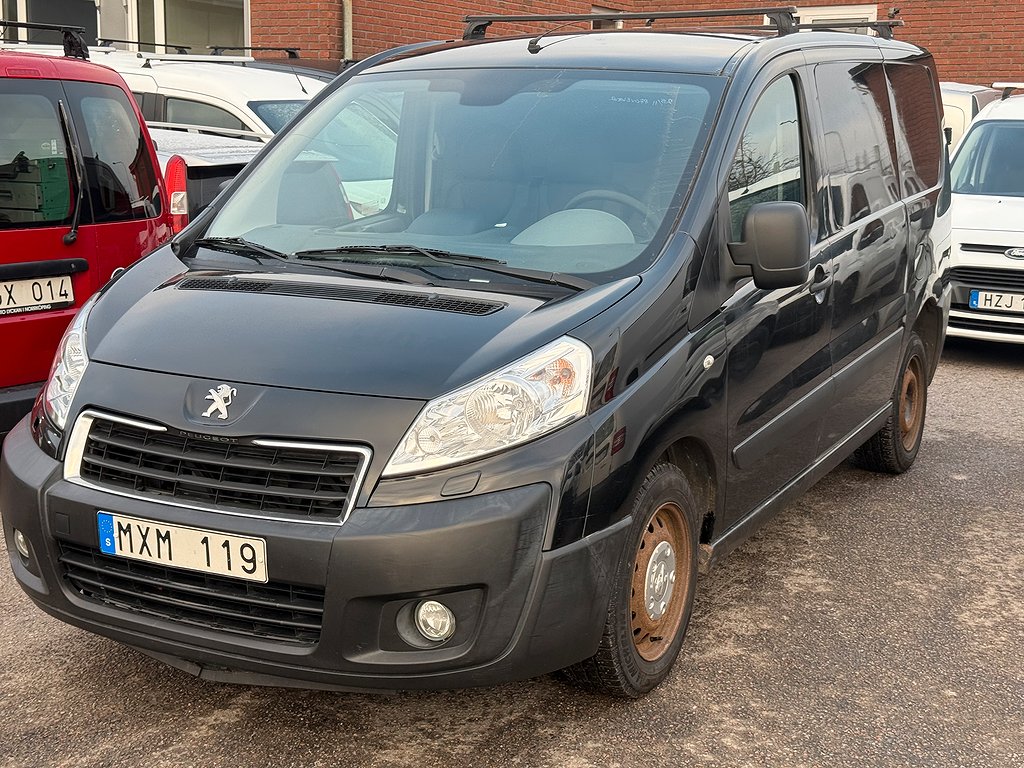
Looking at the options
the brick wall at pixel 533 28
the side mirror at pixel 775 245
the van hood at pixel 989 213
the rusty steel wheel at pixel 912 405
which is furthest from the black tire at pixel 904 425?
the brick wall at pixel 533 28

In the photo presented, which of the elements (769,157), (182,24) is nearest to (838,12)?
(182,24)

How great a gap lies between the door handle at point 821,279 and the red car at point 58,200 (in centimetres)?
298

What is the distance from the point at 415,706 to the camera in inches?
136

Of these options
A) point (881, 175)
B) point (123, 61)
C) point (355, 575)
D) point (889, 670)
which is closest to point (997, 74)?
point (123, 61)

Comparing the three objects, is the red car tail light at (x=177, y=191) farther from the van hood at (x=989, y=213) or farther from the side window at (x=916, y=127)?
the van hood at (x=989, y=213)

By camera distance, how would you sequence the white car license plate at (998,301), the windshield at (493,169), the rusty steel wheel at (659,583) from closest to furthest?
1. the rusty steel wheel at (659,583)
2. the windshield at (493,169)
3. the white car license plate at (998,301)

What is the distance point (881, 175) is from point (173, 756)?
3.48 meters

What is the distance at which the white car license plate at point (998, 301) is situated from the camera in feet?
27.2

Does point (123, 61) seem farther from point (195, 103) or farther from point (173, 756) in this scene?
point (173, 756)

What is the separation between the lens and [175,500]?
297 centimetres

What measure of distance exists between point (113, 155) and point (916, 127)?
360cm

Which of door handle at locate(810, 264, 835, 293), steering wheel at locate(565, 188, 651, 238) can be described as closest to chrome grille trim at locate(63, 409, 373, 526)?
steering wheel at locate(565, 188, 651, 238)

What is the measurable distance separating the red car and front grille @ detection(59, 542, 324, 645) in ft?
6.27

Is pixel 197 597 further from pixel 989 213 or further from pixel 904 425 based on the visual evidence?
pixel 989 213
